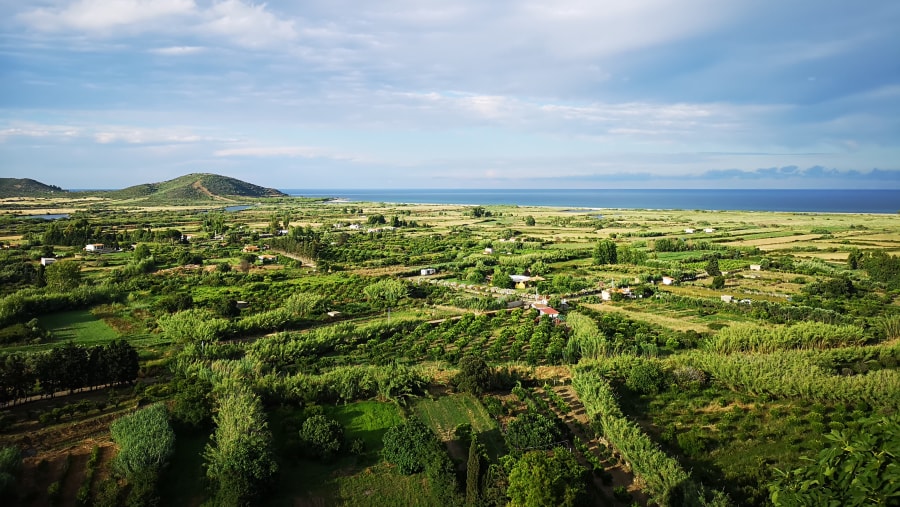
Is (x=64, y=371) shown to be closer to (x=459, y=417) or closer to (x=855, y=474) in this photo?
(x=459, y=417)

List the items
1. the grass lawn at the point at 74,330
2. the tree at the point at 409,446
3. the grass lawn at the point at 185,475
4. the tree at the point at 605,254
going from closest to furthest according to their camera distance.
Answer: the grass lawn at the point at 185,475, the tree at the point at 409,446, the grass lawn at the point at 74,330, the tree at the point at 605,254

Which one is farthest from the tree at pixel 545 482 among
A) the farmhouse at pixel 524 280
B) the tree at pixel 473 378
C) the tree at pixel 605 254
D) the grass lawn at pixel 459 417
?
the tree at pixel 605 254

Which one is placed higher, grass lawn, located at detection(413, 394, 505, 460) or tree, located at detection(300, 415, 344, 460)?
tree, located at detection(300, 415, 344, 460)

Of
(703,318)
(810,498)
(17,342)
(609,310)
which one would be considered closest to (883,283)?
(703,318)

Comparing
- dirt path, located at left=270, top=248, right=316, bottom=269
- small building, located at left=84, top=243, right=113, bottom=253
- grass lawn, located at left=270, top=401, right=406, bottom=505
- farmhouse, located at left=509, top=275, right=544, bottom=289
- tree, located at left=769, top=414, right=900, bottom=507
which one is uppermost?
tree, located at left=769, top=414, right=900, bottom=507

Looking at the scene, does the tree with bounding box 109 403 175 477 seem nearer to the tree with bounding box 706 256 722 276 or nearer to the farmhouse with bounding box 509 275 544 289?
the farmhouse with bounding box 509 275 544 289

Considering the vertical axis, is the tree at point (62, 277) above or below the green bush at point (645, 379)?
above

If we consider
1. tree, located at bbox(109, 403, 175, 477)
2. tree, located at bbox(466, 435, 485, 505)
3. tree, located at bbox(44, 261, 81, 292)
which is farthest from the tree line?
tree, located at bbox(44, 261, 81, 292)

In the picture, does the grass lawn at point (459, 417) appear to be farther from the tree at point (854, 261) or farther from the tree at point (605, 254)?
the tree at point (854, 261)
